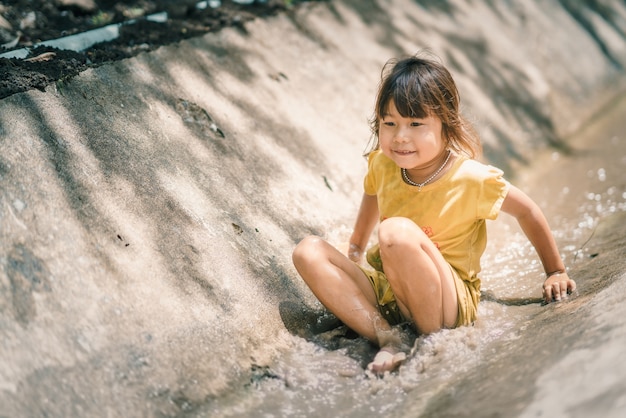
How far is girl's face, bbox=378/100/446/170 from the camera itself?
2.74 m

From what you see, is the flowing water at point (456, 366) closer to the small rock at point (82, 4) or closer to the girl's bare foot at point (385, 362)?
the girl's bare foot at point (385, 362)

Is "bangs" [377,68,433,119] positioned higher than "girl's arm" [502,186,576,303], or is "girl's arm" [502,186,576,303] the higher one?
"bangs" [377,68,433,119]

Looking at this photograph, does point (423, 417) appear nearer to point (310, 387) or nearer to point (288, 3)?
point (310, 387)

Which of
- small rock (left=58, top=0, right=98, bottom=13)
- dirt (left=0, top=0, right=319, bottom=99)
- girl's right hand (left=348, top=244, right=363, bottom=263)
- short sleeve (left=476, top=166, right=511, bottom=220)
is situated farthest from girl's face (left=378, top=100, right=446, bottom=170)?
small rock (left=58, top=0, right=98, bottom=13)

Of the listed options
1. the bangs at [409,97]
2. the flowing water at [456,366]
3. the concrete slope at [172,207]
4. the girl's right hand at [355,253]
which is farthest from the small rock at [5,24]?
the bangs at [409,97]

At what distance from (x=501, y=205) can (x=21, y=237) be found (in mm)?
1755

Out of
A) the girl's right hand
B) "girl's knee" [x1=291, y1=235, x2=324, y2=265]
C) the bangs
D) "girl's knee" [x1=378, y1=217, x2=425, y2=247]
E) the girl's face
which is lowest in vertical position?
the girl's right hand

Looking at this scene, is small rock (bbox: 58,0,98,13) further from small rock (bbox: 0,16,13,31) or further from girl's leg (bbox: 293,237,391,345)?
girl's leg (bbox: 293,237,391,345)

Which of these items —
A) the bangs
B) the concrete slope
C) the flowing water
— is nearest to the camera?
the flowing water

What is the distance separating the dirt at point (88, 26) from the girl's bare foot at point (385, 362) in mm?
1781

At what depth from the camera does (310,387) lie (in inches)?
95.6

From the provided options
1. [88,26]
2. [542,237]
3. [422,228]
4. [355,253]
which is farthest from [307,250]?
[88,26]

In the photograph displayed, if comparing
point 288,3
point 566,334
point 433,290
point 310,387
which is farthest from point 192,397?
point 288,3

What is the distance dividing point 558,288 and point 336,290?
930 millimetres
